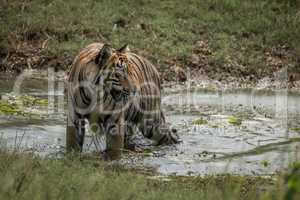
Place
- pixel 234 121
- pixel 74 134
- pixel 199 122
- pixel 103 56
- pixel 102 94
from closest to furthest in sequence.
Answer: pixel 103 56 < pixel 102 94 < pixel 74 134 < pixel 199 122 < pixel 234 121

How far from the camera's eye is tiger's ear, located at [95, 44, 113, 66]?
855 cm

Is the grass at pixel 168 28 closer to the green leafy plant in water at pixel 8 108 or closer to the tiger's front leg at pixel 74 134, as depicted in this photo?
the green leafy plant in water at pixel 8 108

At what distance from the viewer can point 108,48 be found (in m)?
8.53

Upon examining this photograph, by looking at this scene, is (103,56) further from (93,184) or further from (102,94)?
(93,184)

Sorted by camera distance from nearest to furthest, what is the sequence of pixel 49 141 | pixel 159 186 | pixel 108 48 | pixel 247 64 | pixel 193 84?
1. pixel 159 186
2. pixel 108 48
3. pixel 49 141
4. pixel 193 84
5. pixel 247 64

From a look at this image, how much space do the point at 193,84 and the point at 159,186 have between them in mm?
9474

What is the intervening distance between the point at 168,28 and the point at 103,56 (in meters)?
10.5

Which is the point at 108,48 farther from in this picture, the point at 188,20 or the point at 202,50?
the point at 188,20

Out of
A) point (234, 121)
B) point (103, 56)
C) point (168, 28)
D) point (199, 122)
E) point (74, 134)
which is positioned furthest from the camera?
point (168, 28)

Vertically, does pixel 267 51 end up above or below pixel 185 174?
above

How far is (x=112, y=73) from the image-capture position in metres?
8.62

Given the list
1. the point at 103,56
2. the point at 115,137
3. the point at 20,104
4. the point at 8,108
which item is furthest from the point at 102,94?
the point at 20,104

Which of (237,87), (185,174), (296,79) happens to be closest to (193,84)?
(237,87)

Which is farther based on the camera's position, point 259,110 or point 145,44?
point 145,44
